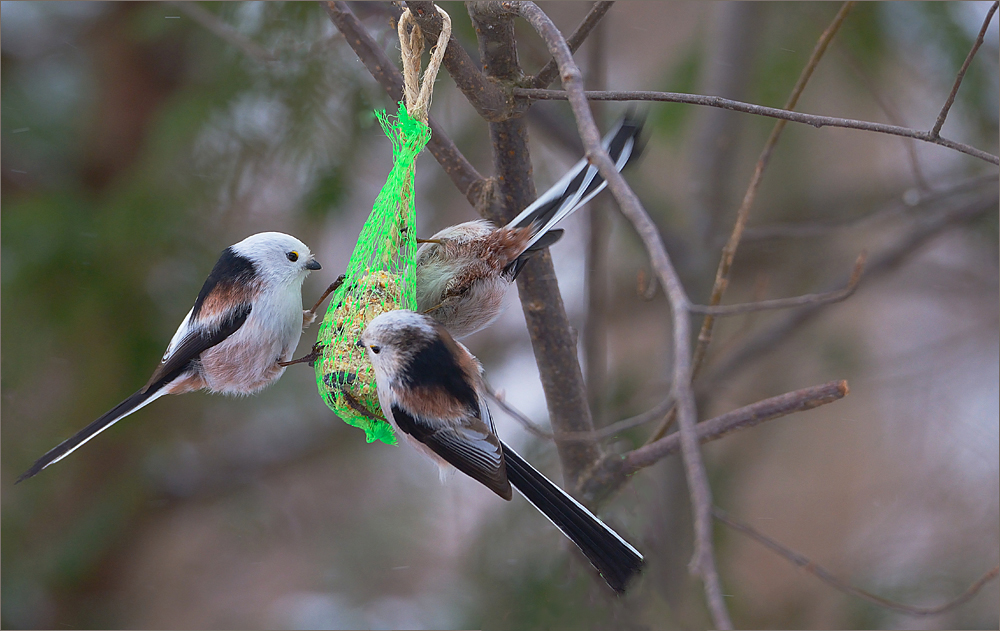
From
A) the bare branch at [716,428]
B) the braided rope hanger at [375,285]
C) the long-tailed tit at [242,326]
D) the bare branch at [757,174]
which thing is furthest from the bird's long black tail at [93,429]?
the bare branch at [757,174]

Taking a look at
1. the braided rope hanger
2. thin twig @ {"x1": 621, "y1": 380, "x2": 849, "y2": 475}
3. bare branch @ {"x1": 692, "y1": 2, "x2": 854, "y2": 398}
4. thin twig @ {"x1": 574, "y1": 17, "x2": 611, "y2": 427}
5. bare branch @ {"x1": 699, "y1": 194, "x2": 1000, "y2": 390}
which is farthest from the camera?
bare branch @ {"x1": 699, "y1": 194, "x2": 1000, "y2": 390}

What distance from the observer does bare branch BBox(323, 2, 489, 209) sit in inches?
63.2

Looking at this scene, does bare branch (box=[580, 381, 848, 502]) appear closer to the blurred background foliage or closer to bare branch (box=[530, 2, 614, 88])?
the blurred background foliage

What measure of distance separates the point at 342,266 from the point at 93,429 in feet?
9.58

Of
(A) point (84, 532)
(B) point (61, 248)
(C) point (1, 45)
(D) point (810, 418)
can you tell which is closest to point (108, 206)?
(B) point (61, 248)

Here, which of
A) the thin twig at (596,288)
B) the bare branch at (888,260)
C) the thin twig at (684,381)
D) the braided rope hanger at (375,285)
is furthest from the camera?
the bare branch at (888,260)

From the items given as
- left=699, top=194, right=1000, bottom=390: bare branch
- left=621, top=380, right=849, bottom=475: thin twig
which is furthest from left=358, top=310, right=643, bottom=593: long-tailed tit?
left=699, top=194, right=1000, bottom=390: bare branch

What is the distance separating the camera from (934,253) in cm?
480

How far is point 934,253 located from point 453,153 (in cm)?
419

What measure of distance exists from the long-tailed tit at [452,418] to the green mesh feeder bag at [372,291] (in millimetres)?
108

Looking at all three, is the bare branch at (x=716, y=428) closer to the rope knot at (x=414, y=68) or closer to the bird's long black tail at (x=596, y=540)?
the bird's long black tail at (x=596, y=540)

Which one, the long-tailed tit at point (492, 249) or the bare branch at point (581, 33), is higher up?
the bare branch at point (581, 33)

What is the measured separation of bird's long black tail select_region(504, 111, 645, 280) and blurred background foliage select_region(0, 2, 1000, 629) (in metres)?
0.81

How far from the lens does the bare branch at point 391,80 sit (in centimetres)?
161
